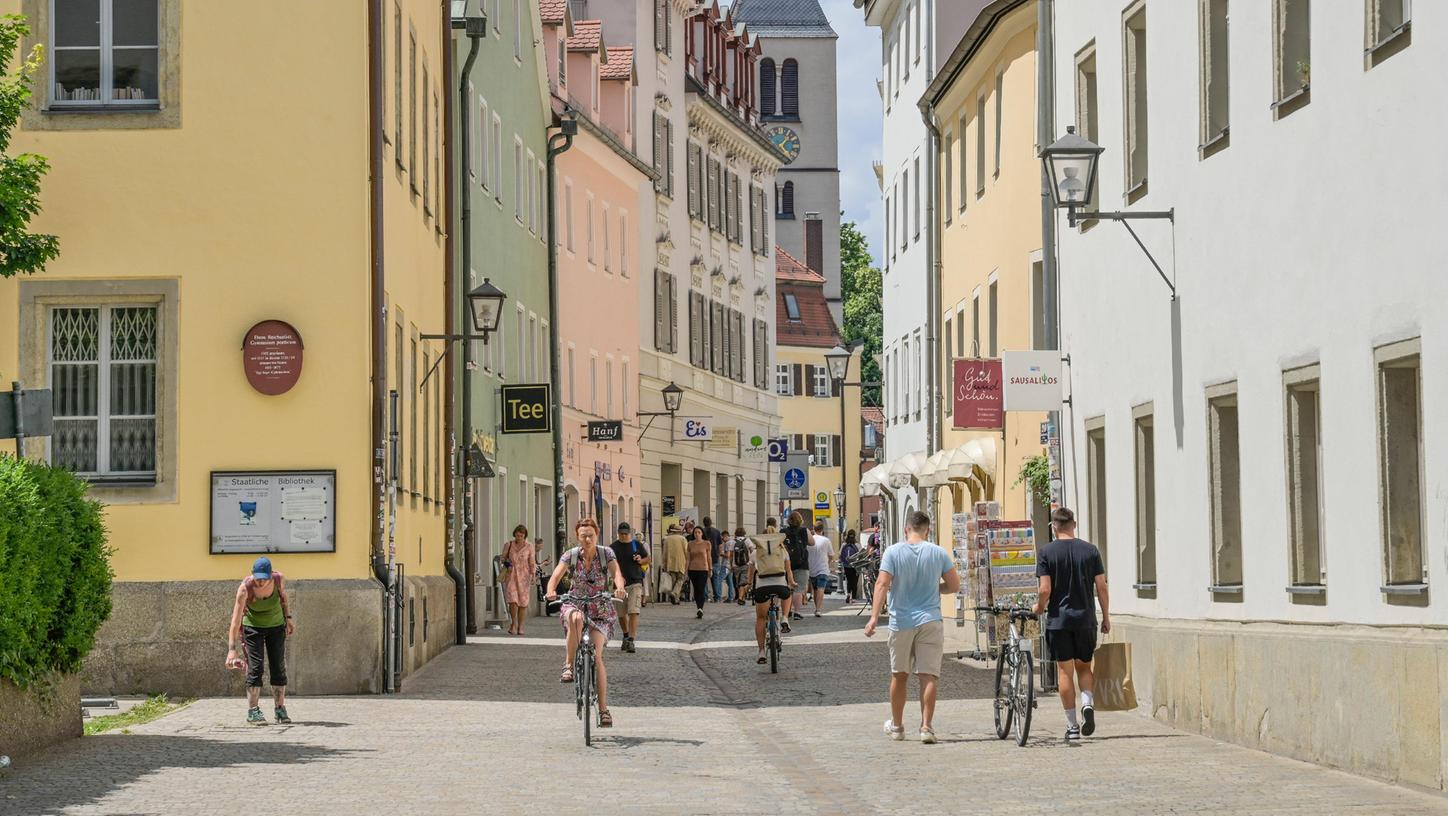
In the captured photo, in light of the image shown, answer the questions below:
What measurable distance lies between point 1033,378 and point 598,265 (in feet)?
104

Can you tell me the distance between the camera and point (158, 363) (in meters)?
24.5

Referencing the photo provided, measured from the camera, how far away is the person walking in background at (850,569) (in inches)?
2328

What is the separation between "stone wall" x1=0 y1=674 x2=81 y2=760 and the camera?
16688mm

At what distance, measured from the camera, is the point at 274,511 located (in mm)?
24391

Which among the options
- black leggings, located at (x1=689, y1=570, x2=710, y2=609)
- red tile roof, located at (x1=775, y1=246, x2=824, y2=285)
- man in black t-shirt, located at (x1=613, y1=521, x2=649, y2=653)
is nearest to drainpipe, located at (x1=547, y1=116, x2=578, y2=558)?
black leggings, located at (x1=689, y1=570, x2=710, y2=609)

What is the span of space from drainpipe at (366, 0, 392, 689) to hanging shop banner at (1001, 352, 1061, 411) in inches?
244

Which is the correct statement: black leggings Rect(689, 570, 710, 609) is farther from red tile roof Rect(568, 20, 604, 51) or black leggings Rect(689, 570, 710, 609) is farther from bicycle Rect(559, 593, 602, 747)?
bicycle Rect(559, 593, 602, 747)

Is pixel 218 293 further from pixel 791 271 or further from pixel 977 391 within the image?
pixel 791 271

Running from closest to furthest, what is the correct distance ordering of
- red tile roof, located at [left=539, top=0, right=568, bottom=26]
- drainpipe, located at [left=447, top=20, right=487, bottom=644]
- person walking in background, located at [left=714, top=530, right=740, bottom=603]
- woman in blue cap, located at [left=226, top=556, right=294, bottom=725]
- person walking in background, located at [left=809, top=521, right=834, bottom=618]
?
woman in blue cap, located at [left=226, top=556, right=294, bottom=725]
drainpipe, located at [left=447, top=20, right=487, bottom=644]
person walking in background, located at [left=809, top=521, right=834, bottom=618]
red tile roof, located at [left=539, top=0, right=568, bottom=26]
person walking in background, located at [left=714, top=530, right=740, bottom=603]

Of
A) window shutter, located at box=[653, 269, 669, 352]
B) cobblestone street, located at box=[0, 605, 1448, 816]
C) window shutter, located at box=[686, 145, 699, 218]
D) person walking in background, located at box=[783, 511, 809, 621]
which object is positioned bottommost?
cobblestone street, located at box=[0, 605, 1448, 816]

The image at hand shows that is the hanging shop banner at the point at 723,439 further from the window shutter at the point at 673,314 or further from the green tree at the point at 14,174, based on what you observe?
the green tree at the point at 14,174

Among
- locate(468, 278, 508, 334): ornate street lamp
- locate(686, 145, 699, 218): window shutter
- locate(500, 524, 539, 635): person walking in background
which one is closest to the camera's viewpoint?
locate(468, 278, 508, 334): ornate street lamp

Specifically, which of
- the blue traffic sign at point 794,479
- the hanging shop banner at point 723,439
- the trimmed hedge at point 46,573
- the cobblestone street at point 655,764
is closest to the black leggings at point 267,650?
the cobblestone street at point 655,764

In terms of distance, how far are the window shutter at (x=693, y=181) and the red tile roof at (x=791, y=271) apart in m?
28.8
